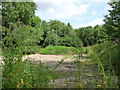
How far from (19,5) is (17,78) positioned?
10.7 meters

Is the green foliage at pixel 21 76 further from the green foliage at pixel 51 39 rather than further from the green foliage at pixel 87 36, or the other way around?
the green foliage at pixel 51 39

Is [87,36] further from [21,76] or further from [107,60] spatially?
[21,76]

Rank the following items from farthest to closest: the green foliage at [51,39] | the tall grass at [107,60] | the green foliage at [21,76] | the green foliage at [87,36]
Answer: the green foliage at [51,39] < the green foliage at [21,76] < the green foliage at [87,36] < the tall grass at [107,60]

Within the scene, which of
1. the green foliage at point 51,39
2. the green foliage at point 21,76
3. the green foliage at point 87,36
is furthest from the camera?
the green foliage at point 51,39

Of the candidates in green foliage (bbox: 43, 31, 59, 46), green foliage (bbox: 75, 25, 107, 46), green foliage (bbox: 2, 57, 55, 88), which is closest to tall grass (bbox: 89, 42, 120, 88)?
green foliage (bbox: 75, 25, 107, 46)

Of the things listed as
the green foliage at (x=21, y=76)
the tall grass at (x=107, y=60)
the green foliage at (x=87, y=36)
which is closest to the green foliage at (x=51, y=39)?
the green foliage at (x=87, y=36)

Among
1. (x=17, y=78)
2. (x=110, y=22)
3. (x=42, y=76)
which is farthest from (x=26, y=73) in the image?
(x=110, y=22)

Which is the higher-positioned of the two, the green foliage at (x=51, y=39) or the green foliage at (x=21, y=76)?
the green foliage at (x=51, y=39)

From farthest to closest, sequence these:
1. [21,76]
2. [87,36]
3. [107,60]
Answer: [107,60] → [87,36] → [21,76]

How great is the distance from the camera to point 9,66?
7.65 feet

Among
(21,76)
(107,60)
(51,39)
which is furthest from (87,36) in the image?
(51,39)

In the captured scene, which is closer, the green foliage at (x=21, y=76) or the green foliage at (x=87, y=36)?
the green foliage at (x=87, y=36)

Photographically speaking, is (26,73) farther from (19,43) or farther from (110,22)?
(110,22)

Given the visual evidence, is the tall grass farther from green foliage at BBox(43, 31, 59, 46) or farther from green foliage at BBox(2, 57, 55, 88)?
green foliage at BBox(43, 31, 59, 46)
